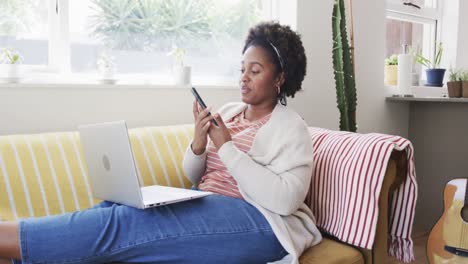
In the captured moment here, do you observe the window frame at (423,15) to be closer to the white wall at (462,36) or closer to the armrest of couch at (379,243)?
the white wall at (462,36)

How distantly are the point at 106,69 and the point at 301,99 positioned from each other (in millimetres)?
1139

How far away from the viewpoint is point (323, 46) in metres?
2.73

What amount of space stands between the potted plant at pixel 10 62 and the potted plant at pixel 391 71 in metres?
2.36

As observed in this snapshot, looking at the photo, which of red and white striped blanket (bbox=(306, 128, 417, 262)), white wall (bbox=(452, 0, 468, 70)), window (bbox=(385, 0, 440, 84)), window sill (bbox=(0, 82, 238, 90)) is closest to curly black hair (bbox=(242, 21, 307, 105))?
red and white striped blanket (bbox=(306, 128, 417, 262))

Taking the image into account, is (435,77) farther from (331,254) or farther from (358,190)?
(331,254)

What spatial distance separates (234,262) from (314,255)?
284 mm

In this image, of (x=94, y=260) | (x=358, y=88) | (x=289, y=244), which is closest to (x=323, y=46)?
(x=358, y=88)

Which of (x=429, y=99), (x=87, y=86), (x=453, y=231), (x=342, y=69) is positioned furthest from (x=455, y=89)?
(x=87, y=86)

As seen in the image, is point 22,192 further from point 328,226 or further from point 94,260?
point 328,226

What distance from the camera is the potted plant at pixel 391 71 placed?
3242 mm

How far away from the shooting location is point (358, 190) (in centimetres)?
149

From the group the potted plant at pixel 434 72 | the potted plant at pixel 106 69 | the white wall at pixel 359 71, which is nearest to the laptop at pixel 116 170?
the potted plant at pixel 106 69

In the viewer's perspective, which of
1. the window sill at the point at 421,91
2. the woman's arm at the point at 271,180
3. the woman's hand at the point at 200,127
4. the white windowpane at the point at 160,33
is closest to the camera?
the woman's arm at the point at 271,180

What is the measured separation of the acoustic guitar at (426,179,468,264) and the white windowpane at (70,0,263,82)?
4.06 ft
